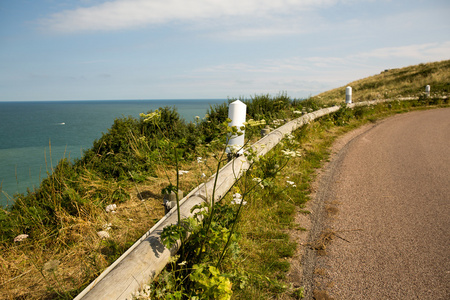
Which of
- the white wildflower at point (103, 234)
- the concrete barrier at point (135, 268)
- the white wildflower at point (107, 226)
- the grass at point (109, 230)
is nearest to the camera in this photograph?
the concrete barrier at point (135, 268)

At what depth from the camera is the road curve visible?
2.67 metres

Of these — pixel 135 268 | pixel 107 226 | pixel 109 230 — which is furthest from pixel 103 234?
pixel 135 268

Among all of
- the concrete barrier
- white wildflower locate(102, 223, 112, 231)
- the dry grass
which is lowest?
the dry grass

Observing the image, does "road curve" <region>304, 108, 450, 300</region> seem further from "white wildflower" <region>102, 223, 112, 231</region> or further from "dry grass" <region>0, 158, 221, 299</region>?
"white wildflower" <region>102, 223, 112, 231</region>

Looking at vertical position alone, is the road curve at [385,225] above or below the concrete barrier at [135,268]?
below

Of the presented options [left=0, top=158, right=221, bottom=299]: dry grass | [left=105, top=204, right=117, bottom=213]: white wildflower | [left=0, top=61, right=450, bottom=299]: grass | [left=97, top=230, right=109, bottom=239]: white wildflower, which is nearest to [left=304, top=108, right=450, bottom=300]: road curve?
[left=0, top=61, right=450, bottom=299]: grass

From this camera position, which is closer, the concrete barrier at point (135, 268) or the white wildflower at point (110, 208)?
the concrete barrier at point (135, 268)

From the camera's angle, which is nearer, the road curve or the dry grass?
the road curve

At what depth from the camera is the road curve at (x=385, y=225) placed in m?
2.67

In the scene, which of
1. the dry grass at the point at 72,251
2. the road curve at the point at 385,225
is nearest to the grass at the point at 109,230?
the dry grass at the point at 72,251

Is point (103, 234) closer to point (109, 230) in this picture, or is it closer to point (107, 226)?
point (109, 230)

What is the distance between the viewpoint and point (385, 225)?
146 inches

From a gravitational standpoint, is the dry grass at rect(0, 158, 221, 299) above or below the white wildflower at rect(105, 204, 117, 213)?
below

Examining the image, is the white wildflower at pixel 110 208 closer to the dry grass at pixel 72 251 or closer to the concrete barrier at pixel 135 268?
the dry grass at pixel 72 251
